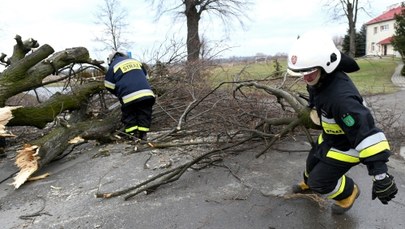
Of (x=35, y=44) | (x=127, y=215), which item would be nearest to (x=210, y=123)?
(x=127, y=215)

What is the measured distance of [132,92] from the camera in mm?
4941

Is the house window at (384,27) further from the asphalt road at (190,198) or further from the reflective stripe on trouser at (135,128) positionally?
the reflective stripe on trouser at (135,128)

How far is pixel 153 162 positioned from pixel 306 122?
1763mm

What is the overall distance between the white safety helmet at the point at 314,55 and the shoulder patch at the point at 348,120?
354 mm

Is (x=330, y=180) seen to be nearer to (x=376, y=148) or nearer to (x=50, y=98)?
(x=376, y=148)

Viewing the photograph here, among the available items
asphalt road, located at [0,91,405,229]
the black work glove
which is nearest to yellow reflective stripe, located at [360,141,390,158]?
the black work glove

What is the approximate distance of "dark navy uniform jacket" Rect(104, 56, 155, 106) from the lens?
4.95 metres

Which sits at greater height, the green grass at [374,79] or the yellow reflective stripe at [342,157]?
the yellow reflective stripe at [342,157]

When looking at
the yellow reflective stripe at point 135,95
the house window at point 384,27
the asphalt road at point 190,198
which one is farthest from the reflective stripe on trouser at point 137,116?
the house window at point 384,27

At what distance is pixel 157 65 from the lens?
259 inches

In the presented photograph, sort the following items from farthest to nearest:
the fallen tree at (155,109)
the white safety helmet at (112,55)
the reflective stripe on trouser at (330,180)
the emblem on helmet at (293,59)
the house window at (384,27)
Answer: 1. the house window at (384,27)
2. the white safety helmet at (112,55)
3. the fallen tree at (155,109)
4. the reflective stripe on trouser at (330,180)
5. the emblem on helmet at (293,59)

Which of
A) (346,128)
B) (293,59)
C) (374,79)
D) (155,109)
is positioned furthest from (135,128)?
(374,79)

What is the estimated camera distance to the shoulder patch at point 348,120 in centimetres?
224

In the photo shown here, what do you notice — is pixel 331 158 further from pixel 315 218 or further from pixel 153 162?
pixel 153 162
